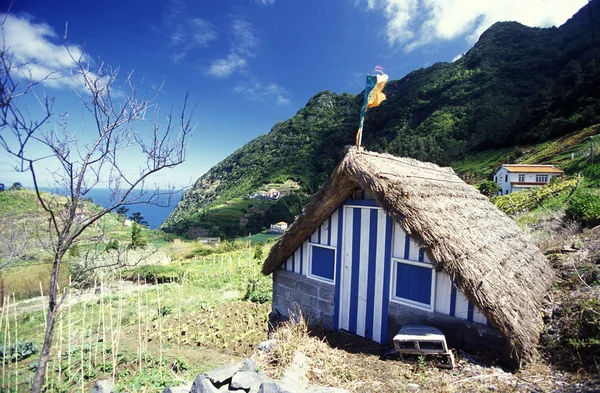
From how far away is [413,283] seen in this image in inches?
206

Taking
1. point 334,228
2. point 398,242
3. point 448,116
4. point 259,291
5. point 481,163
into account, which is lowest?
point 259,291

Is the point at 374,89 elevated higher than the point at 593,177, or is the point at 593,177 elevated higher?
the point at 374,89

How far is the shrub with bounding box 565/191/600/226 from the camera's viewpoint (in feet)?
29.8

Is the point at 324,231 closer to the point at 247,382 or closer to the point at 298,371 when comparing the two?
the point at 298,371

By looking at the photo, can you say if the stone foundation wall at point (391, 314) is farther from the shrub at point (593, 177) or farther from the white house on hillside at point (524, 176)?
the white house on hillside at point (524, 176)

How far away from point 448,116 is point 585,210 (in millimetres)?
65303

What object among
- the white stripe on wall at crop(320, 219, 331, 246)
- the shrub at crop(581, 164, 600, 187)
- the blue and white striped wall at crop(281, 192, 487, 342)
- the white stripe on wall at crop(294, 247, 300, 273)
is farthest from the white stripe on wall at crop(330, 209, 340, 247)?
the shrub at crop(581, 164, 600, 187)

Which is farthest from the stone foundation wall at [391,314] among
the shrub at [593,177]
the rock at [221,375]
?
the shrub at [593,177]

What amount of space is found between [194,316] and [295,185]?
62.6m

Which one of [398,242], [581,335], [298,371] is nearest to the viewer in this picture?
[298,371]

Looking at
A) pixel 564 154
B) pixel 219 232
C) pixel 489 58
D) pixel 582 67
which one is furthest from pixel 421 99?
pixel 219 232

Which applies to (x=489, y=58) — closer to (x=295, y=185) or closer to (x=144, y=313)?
(x=295, y=185)

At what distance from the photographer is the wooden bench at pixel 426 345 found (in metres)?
4.34

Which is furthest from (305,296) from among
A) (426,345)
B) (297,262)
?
(426,345)
